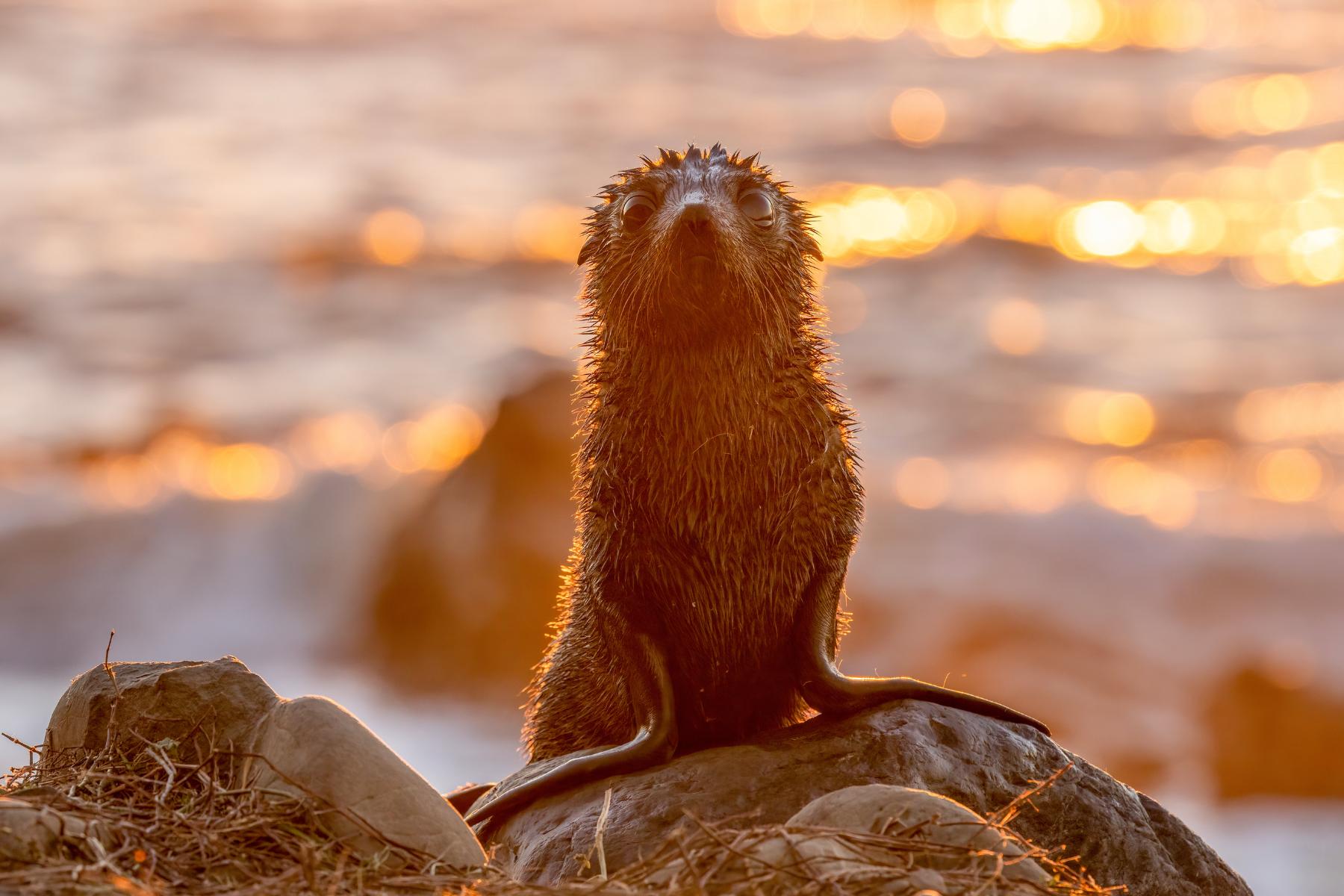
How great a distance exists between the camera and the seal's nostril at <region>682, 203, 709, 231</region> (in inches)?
231

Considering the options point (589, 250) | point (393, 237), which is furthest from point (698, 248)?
point (393, 237)

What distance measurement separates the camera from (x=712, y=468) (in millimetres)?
6160

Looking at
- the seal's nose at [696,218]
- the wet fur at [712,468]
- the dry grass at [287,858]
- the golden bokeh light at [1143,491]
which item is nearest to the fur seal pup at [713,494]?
the wet fur at [712,468]

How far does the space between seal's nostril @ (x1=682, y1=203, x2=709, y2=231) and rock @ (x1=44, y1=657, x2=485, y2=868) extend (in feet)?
7.15

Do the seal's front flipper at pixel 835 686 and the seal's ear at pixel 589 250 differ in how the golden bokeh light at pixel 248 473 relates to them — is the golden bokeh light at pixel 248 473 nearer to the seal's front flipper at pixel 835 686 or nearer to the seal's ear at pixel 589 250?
the seal's ear at pixel 589 250

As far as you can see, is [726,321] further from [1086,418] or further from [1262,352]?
[1262,352]

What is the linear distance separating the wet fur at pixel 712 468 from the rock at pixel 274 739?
1.48 m

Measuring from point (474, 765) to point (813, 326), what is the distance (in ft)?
28.3

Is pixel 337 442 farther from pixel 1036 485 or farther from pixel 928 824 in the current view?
pixel 928 824

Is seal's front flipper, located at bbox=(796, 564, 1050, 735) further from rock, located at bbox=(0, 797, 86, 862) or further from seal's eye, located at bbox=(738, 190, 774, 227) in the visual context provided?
rock, located at bbox=(0, 797, 86, 862)

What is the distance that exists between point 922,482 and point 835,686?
13.4 meters

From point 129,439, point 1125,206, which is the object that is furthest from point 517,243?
point 1125,206

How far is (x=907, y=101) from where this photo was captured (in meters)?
34.9

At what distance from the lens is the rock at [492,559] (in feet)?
48.9
